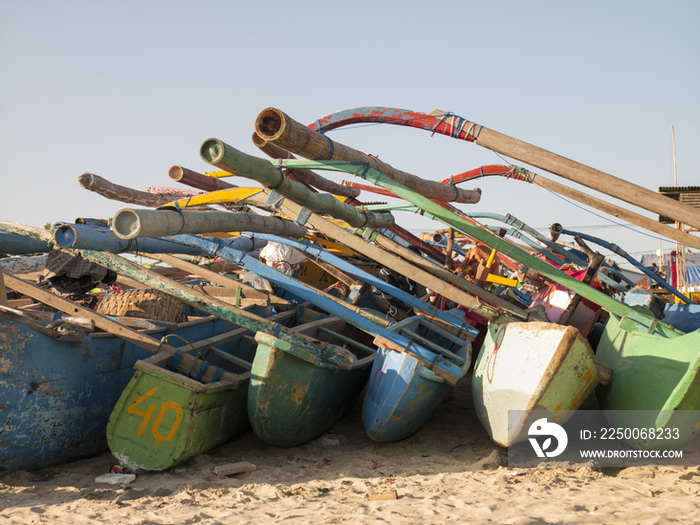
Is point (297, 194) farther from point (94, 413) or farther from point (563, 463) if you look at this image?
point (563, 463)

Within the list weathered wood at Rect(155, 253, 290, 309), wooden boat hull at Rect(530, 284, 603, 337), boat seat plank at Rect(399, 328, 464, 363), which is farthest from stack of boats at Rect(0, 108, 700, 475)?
wooden boat hull at Rect(530, 284, 603, 337)

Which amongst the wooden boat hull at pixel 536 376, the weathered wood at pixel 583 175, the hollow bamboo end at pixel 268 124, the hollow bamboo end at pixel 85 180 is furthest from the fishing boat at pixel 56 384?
the weathered wood at pixel 583 175

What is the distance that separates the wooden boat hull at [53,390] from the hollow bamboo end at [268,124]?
2511 millimetres

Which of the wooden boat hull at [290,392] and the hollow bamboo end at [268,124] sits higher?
the hollow bamboo end at [268,124]

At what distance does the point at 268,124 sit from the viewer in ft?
12.8

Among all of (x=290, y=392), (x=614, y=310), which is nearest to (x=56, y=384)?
(x=290, y=392)

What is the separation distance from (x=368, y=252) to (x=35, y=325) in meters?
3.21

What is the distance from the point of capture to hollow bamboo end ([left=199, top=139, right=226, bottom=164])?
12.6 ft

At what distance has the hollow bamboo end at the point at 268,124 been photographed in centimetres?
383

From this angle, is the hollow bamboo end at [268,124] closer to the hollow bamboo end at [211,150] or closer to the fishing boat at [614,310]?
the fishing boat at [614,310]

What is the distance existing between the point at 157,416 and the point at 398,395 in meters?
2.28

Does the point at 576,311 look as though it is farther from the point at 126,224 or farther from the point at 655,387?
the point at 126,224

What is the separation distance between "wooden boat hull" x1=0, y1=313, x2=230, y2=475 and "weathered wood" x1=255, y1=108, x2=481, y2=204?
8.41 ft

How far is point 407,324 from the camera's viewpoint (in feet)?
24.2
